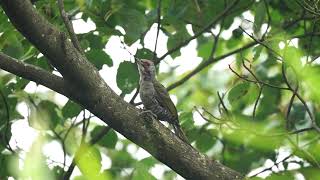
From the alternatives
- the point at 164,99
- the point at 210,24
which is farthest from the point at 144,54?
the point at 210,24

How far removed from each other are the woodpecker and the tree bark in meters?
1.18

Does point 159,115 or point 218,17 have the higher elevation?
point 218,17

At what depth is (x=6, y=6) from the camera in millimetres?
2178

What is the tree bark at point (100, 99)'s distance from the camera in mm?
2291

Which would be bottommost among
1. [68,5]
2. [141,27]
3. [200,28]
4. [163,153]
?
[163,153]

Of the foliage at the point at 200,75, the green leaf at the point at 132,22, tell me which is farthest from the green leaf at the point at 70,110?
the green leaf at the point at 132,22

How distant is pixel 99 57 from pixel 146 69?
669 millimetres

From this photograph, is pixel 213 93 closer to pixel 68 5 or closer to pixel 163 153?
pixel 68 5

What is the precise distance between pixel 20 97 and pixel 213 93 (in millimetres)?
2157

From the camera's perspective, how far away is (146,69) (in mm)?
4199

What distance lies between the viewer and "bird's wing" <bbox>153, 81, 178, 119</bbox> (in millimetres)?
4070

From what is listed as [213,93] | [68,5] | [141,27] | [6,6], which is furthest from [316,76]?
[213,93]

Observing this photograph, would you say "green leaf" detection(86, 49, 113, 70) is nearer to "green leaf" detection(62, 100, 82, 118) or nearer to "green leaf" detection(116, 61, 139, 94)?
"green leaf" detection(116, 61, 139, 94)

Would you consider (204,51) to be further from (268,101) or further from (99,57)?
(99,57)
